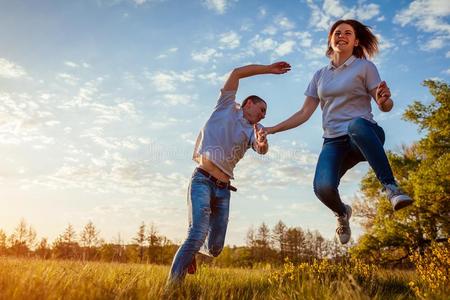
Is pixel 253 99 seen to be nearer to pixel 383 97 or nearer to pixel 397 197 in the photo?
pixel 383 97

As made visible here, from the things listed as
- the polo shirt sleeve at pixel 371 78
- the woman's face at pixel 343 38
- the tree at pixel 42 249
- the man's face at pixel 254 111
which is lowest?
the tree at pixel 42 249

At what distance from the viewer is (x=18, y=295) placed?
293cm

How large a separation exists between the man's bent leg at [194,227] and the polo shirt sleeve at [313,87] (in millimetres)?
1811

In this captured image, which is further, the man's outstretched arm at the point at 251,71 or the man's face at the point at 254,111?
the man's face at the point at 254,111

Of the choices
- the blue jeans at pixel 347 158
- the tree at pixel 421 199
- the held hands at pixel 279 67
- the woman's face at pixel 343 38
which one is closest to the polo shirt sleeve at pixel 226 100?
the held hands at pixel 279 67

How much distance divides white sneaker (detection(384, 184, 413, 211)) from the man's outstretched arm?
6.38ft

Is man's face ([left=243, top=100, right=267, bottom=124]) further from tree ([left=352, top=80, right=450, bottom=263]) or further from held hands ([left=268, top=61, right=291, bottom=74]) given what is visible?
tree ([left=352, top=80, right=450, bottom=263])

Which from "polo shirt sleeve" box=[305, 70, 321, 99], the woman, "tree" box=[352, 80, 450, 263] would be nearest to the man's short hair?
the woman

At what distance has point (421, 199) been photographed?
16.9 meters

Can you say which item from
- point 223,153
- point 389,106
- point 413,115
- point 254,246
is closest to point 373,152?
point 389,106

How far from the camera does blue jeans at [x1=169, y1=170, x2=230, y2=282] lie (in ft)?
15.7

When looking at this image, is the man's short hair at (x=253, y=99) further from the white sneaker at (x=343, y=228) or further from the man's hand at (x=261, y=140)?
the white sneaker at (x=343, y=228)

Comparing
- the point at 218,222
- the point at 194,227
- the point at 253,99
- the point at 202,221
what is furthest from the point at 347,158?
the point at 194,227

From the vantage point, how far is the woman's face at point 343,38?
17.5ft
